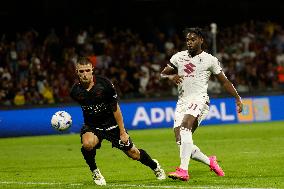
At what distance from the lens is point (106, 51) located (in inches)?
1236

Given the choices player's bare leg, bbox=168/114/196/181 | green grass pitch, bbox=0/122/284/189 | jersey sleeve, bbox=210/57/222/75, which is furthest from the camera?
jersey sleeve, bbox=210/57/222/75

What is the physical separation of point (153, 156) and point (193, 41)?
556 centimetres

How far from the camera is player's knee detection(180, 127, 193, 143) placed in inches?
477

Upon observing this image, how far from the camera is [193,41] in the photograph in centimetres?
1247

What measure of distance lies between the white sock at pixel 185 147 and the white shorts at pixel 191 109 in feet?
1.22

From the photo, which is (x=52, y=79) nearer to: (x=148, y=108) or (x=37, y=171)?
(x=148, y=108)

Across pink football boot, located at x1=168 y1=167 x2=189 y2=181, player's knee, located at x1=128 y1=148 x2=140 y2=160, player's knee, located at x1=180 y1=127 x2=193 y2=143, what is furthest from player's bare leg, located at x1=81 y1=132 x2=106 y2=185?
player's knee, located at x1=180 y1=127 x2=193 y2=143

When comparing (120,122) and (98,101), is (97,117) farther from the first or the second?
(120,122)

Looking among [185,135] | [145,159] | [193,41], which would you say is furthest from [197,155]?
[193,41]

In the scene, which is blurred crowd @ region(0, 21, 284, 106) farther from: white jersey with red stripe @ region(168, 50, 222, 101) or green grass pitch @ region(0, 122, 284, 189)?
white jersey with red stripe @ region(168, 50, 222, 101)

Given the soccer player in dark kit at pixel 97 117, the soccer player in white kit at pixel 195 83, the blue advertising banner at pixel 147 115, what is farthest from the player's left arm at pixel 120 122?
the blue advertising banner at pixel 147 115

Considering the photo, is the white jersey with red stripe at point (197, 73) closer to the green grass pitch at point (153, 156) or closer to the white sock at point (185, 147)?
the white sock at point (185, 147)

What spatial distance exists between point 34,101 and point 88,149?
49.6 ft

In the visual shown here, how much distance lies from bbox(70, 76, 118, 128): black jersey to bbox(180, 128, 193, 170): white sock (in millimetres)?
1047
